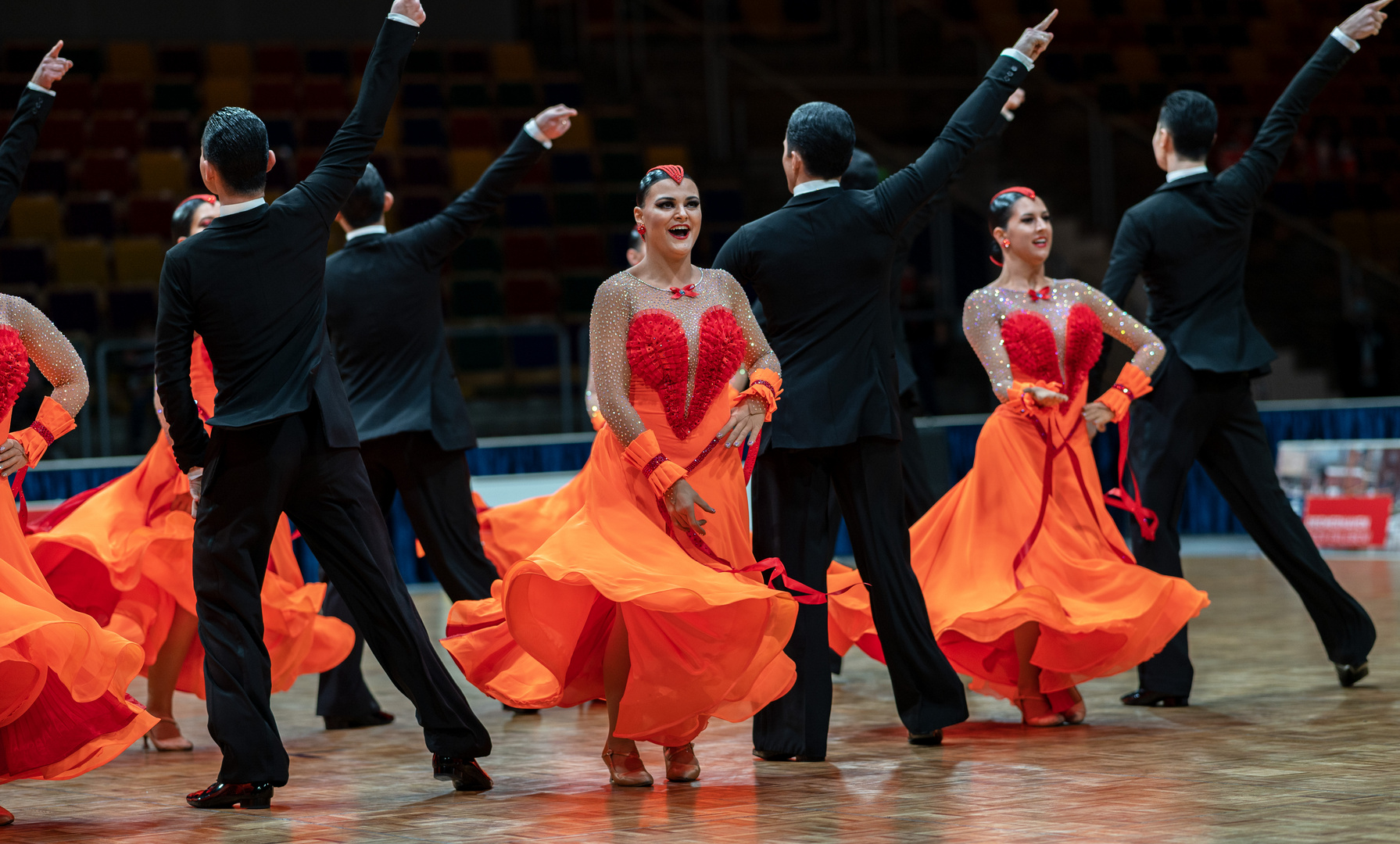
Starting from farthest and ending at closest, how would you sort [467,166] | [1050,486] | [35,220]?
1. [467,166]
2. [35,220]
3. [1050,486]

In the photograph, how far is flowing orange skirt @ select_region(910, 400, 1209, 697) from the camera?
4.77 meters

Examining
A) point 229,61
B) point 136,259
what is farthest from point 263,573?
point 229,61

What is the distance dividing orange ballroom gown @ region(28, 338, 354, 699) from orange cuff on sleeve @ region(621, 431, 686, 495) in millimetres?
1509

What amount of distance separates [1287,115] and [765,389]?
2.44 meters

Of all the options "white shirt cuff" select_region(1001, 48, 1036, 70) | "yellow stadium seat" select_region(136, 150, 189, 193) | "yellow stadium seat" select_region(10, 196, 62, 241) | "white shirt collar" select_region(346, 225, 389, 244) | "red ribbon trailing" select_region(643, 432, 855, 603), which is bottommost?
"red ribbon trailing" select_region(643, 432, 855, 603)

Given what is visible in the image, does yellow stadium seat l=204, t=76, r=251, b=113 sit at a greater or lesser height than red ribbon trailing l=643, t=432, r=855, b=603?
greater

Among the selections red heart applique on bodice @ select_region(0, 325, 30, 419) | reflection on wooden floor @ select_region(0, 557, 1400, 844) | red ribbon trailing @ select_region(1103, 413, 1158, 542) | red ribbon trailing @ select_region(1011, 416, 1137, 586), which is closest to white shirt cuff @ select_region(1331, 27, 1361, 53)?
red ribbon trailing @ select_region(1103, 413, 1158, 542)

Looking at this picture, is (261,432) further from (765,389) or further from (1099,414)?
(1099,414)

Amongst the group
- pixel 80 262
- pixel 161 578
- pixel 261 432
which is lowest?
pixel 161 578

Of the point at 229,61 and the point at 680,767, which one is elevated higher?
the point at 229,61

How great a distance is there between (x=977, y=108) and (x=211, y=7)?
11.7 m

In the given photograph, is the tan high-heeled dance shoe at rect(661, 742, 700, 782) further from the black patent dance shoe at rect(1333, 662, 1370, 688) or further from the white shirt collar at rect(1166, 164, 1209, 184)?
the white shirt collar at rect(1166, 164, 1209, 184)

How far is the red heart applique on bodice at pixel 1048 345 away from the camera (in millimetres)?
5105

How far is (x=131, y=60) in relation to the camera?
13.6m
